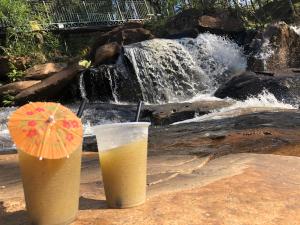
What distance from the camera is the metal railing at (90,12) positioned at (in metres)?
24.9

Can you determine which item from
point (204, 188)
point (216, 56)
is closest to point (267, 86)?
point (216, 56)

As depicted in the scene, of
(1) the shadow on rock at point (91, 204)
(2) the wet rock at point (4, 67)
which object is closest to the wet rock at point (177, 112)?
(1) the shadow on rock at point (91, 204)

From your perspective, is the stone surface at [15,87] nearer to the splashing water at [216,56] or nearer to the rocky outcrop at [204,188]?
the splashing water at [216,56]

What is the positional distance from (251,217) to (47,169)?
88 centimetres

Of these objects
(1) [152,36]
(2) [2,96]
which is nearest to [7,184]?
(2) [2,96]

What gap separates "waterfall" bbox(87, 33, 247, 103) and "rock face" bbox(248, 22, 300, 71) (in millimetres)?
1015

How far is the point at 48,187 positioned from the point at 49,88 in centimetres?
1382

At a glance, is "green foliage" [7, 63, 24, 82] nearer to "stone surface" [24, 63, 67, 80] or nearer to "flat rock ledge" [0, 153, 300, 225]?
"stone surface" [24, 63, 67, 80]

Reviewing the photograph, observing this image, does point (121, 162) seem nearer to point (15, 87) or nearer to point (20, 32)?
point (15, 87)

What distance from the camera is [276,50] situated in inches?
584

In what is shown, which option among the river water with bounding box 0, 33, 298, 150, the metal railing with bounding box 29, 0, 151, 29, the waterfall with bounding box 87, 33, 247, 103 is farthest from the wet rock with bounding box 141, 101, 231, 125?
the metal railing with bounding box 29, 0, 151, 29

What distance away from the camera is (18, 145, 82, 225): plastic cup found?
1961 mm

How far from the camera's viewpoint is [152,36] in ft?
59.8

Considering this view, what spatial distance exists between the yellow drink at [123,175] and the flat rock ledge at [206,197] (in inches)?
2.0
